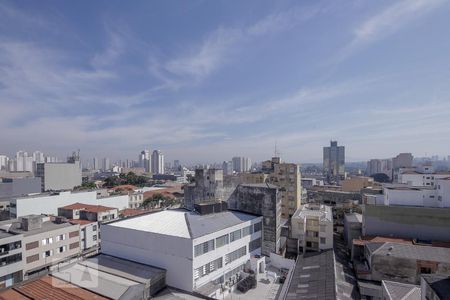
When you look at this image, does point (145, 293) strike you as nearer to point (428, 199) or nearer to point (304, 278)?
point (304, 278)

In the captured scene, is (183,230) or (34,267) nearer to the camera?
(183,230)

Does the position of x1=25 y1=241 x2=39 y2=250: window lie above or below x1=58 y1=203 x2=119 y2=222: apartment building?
below

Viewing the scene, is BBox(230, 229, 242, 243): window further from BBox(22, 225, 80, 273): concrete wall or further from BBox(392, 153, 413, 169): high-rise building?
BBox(392, 153, 413, 169): high-rise building

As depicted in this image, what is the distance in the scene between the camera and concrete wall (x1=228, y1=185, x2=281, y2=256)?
3169 cm

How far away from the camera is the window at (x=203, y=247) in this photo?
22.1m

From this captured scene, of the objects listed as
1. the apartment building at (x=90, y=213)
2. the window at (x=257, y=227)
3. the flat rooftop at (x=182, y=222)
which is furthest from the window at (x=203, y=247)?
the apartment building at (x=90, y=213)

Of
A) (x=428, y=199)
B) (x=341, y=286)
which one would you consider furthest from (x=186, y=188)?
(x=428, y=199)

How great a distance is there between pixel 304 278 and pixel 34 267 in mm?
28718

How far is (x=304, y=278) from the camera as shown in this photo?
24.4m

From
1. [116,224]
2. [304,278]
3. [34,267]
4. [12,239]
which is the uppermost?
[116,224]

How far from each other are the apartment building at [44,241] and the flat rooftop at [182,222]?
12310mm

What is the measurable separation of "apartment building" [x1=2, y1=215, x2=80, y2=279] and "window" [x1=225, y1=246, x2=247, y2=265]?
21643 millimetres

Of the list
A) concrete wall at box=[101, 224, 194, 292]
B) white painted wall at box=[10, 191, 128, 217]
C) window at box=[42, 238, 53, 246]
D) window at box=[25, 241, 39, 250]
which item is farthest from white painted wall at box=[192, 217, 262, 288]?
white painted wall at box=[10, 191, 128, 217]

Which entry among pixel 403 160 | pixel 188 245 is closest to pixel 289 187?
pixel 188 245
